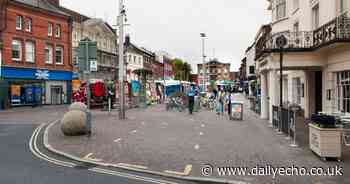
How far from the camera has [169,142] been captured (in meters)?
12.5

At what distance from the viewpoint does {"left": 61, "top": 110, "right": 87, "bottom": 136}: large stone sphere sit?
13.5 m

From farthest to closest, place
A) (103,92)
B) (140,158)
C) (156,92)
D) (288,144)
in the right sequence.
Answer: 1. (156,92)
2. (103,92)
3. (288,144)
4. (140,158)

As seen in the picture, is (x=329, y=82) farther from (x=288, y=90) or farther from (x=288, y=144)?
(x=288, y=90)

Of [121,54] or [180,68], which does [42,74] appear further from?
[180,68]

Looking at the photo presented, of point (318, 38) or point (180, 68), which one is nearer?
point (318, 38)

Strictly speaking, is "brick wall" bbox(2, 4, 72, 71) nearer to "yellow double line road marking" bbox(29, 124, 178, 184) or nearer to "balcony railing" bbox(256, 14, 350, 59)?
"yellow double line road marking" bbox(29, 124, 178, 184)

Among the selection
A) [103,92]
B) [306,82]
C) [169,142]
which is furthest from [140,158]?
[103,92]

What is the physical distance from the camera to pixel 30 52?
1508 inches

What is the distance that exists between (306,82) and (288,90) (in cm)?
526

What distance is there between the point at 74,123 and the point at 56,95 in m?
29.9

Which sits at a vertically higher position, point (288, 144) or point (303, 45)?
point (303, 45)

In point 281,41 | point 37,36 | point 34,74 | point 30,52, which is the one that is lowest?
point 34,74

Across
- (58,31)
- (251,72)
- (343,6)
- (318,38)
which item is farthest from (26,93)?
(343,6)

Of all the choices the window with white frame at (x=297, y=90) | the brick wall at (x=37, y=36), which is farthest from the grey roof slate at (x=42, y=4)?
the window with white frame at (x=297, y=90)
